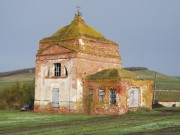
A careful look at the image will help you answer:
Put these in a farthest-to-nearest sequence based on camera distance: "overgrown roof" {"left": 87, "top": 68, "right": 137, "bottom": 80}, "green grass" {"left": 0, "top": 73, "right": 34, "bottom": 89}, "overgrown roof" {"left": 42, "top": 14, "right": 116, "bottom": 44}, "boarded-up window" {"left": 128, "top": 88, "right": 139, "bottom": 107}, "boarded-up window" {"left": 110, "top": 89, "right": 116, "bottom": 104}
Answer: "green grass" {"left": 0, "top": 73, "right": 34, "bottom": 89} < "overgrown roof" {"left": 42, "top": 14, "right": 116, "bottom": 44} < "boarded-up window" {"left": 128, "top": 88, "right": 139, "bottom": 107} < "overgrown roof" {"left": 87, "top": 68, "right": 137, "bottom": 80} < "boarded-up window" {"left": 110, "top": 89, "right": 116, "bottom": 104}

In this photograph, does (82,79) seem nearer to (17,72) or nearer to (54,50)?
(54,50)

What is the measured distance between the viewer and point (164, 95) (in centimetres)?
5488

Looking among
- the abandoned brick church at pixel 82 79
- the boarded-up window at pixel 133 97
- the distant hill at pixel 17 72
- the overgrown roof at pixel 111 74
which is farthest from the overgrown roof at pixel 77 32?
the distant hill at pixel 17 72

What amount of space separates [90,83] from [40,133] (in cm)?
1533

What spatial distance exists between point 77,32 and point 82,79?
16.0ft

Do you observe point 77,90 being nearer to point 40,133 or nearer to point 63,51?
point 63,51

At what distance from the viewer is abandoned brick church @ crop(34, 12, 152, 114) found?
32469mm

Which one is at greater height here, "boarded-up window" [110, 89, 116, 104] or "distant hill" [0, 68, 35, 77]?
"distant hill" [0, 68, 35, 77]

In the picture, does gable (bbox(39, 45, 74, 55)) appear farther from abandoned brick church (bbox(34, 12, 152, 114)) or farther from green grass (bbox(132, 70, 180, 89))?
green grass (bbox(132, 70, 180, 89))

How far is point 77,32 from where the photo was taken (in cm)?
3559

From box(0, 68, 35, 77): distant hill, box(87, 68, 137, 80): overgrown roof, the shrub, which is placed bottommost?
the shrub

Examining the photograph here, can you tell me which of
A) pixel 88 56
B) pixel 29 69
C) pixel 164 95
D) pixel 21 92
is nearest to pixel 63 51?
pixel 88 56

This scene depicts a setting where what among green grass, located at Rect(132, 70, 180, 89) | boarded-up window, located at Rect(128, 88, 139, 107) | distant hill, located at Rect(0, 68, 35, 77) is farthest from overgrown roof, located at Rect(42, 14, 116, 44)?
distant hill, located at Rect(0, 68, 35, 77)

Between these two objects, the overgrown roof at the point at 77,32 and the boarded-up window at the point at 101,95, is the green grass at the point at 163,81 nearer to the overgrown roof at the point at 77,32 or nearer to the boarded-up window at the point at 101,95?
the overgrown roof at the point at 77,32
